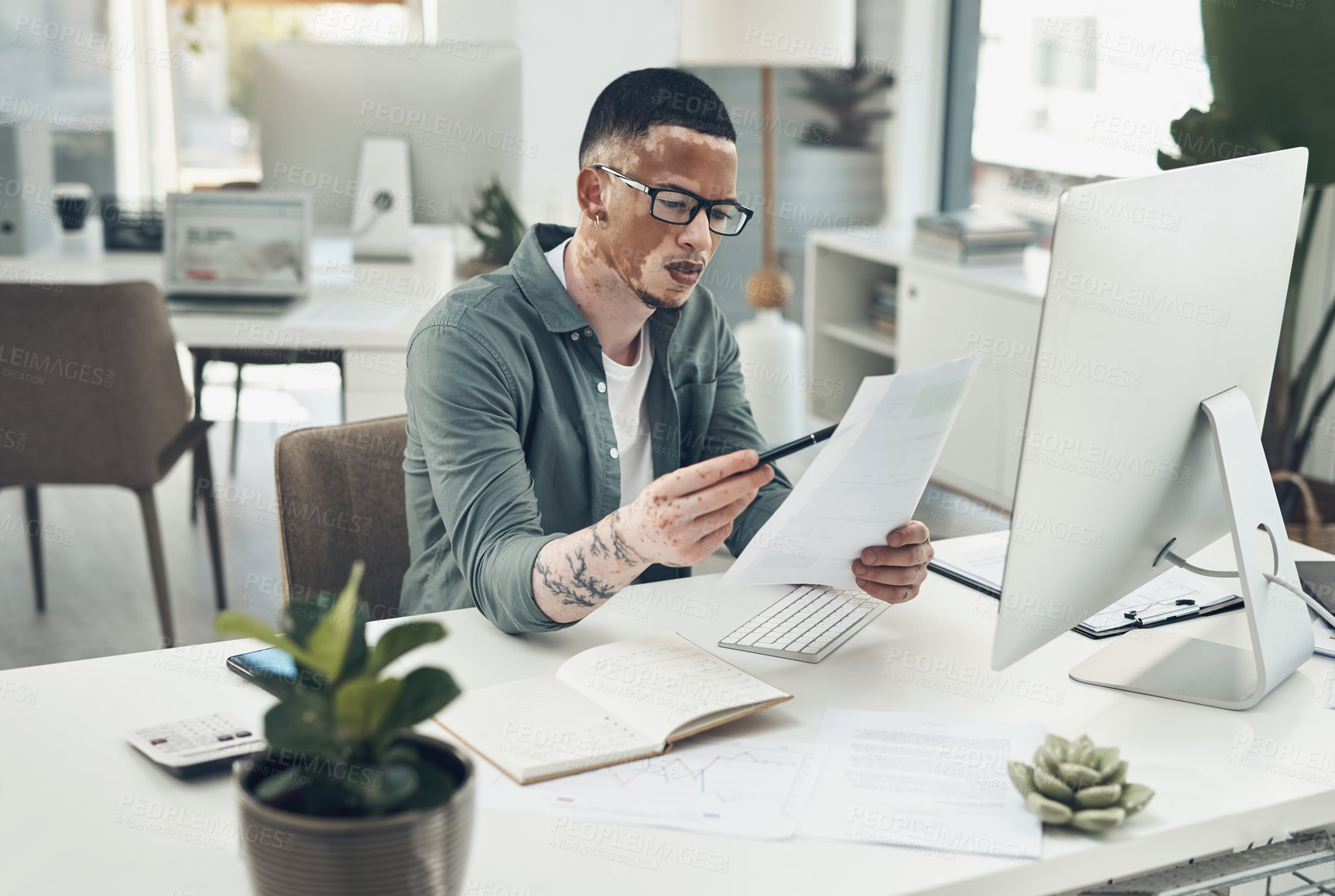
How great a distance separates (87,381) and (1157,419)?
2099mm

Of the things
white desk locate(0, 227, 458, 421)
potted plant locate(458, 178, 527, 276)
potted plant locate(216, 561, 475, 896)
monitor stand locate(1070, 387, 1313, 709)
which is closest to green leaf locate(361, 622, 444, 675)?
potted plant locate(216, 561, 475, 896)

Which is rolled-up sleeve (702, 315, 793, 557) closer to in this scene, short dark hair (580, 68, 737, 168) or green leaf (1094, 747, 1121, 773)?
short dark hair (580, 68, 737, 168)

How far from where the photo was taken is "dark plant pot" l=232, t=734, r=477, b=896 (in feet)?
2.21

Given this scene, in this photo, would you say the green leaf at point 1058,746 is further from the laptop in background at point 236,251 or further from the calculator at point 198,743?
the laptop in background at point 236,251

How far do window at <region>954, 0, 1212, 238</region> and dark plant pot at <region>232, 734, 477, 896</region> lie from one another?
318 cm

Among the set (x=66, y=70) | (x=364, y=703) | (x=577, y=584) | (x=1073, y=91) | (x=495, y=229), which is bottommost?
(x=577, y=584)

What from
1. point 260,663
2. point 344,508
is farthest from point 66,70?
point 260,663

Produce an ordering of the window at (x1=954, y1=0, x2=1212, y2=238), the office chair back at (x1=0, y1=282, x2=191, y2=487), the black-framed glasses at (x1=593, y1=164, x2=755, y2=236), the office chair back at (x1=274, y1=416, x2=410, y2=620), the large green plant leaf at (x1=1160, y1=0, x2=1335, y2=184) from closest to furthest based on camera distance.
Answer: the black-framed glasses at (x1=593, y1=164, x2=755, y2=236) → the office chair back at (x1=274, y1=416, x2=410, y2=620) → the large green plant leaf at (x1=1160, y1=0, x2=1335, y2=184) → the office chair back at (x1=0, y1=282, x2=191, y2=487) → the window at (x1=954, y1=0, x2=1212, y2=238)

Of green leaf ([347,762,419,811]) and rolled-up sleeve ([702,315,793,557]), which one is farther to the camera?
rolled-up sleeve ([702,315,793,557])

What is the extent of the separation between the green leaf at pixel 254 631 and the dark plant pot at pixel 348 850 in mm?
85

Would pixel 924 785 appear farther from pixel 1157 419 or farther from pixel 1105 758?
pixel 1157 419

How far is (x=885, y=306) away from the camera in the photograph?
4031mm

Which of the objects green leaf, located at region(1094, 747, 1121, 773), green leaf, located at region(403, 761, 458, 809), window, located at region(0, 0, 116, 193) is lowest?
green leaf, located at region(1094, 747, 1121, 773)

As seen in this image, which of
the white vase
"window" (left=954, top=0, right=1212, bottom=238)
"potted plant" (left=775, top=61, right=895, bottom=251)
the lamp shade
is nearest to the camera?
the lamp shade
